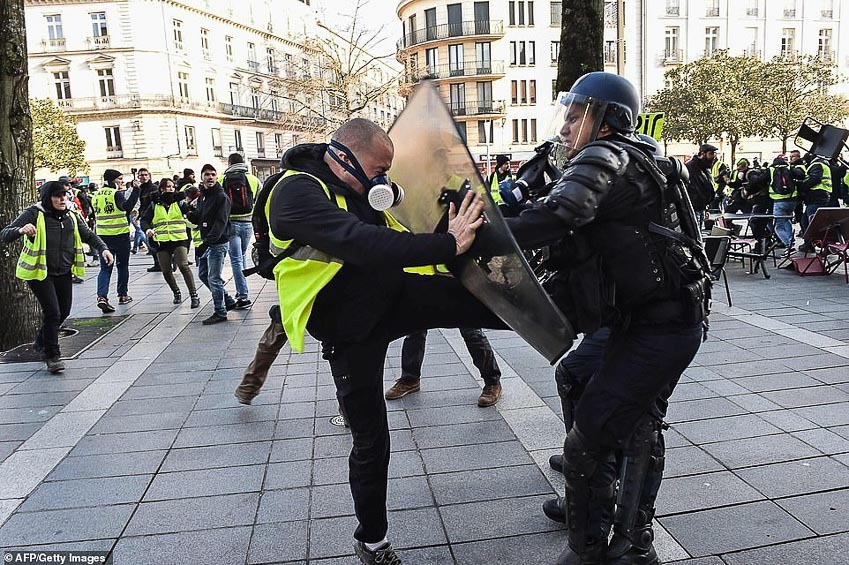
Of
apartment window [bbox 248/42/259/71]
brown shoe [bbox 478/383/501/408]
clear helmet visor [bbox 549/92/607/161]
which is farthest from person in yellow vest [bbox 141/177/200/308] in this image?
apartment window [bbox 248/42/259/71]

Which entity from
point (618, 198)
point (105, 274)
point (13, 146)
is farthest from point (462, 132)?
point (105, 274)

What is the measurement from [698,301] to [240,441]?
2.99m

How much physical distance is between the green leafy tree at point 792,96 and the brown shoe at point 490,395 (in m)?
34.7

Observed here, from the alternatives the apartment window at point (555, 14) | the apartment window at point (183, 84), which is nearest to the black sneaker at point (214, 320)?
the apartment window at point (555, 14)

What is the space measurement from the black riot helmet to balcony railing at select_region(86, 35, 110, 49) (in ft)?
176

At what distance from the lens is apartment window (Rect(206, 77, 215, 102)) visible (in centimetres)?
5189

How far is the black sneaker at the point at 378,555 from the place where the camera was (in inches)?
107

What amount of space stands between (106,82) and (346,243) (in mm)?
53533

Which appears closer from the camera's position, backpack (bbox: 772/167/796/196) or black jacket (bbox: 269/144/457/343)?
black jacket (bbox: 269/144/457/343)

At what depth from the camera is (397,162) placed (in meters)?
2.78

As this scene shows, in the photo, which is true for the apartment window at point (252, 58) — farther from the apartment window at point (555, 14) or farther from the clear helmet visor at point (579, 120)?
the clear helmet visor at point (579, 120)

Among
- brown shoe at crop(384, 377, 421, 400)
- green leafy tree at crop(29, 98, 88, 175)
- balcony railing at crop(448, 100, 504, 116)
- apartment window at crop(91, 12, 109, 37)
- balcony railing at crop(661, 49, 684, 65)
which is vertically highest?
apartment window at crop(91, 12, 109, 37)

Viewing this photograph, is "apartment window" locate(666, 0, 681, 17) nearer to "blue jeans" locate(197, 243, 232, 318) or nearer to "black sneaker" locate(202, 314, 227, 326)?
"blue jeans" locate(197, 243, 232, 318)

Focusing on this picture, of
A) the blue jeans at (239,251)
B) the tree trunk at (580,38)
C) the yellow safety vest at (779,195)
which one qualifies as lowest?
the blue jeans at (239,251)
